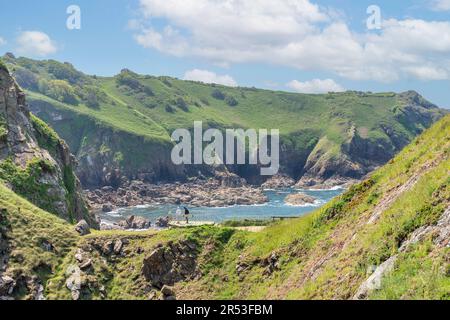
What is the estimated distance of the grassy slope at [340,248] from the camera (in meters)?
18.5

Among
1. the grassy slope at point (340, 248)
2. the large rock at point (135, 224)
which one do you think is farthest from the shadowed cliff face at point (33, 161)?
the large rock at point (135, 224)

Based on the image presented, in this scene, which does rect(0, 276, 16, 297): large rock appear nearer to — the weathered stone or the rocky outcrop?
the weathered stone

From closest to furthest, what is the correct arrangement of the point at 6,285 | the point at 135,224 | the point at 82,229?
the point at 6,285, the point at 82,229, the point at 135,224

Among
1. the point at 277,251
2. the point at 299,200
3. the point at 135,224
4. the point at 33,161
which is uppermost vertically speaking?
the point at 33,161

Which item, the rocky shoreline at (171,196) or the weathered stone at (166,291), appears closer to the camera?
the weathered stone at (166,291)

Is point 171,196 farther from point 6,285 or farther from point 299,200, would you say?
point 6,285

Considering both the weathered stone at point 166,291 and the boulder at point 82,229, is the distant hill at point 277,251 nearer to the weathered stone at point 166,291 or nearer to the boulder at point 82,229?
the weathered stone at point 166,291

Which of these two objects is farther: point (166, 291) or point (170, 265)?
point (170, 265)

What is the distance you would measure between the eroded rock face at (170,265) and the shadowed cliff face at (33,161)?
60.7 ft

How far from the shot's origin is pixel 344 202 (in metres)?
33.9

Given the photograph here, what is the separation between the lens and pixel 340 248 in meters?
26.9

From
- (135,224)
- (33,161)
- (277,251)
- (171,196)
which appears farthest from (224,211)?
(277,251)

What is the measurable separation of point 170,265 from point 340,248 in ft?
53.8

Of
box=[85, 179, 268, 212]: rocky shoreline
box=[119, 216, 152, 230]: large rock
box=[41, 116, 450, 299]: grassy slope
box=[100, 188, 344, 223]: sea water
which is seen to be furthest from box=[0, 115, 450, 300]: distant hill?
box=[85, 179, 268, 212]: rocky shoreline
